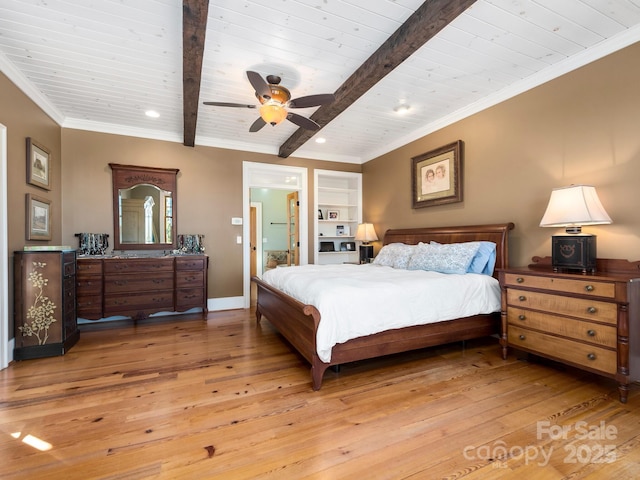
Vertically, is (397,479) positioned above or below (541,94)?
below

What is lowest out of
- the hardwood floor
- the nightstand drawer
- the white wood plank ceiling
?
the hardwood floor

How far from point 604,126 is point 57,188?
5851 mm

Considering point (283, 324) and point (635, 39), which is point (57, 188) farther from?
point (635, 39)

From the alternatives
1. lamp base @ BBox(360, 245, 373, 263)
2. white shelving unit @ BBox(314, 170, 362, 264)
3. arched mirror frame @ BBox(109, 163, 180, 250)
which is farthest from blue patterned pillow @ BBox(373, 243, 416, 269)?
arched mirror frame @ BBox(109, 163, 180, 250)

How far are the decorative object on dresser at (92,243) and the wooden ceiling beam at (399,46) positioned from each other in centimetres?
335

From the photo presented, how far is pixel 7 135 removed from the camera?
2.64 m

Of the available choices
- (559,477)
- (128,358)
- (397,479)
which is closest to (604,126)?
(559,477)

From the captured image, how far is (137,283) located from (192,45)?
9.71 feet

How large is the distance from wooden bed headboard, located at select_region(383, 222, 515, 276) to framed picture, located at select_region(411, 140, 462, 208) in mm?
387

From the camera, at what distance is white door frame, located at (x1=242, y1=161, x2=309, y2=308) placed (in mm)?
4840

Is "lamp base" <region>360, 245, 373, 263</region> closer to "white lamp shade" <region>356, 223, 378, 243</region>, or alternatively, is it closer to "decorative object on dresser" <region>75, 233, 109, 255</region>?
"white lamp shade" <region>356, 223, 378, 243</region>

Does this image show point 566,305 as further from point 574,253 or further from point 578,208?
point 578,208

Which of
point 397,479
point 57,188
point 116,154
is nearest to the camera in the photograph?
point 397,479

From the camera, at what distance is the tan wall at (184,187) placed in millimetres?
3975
